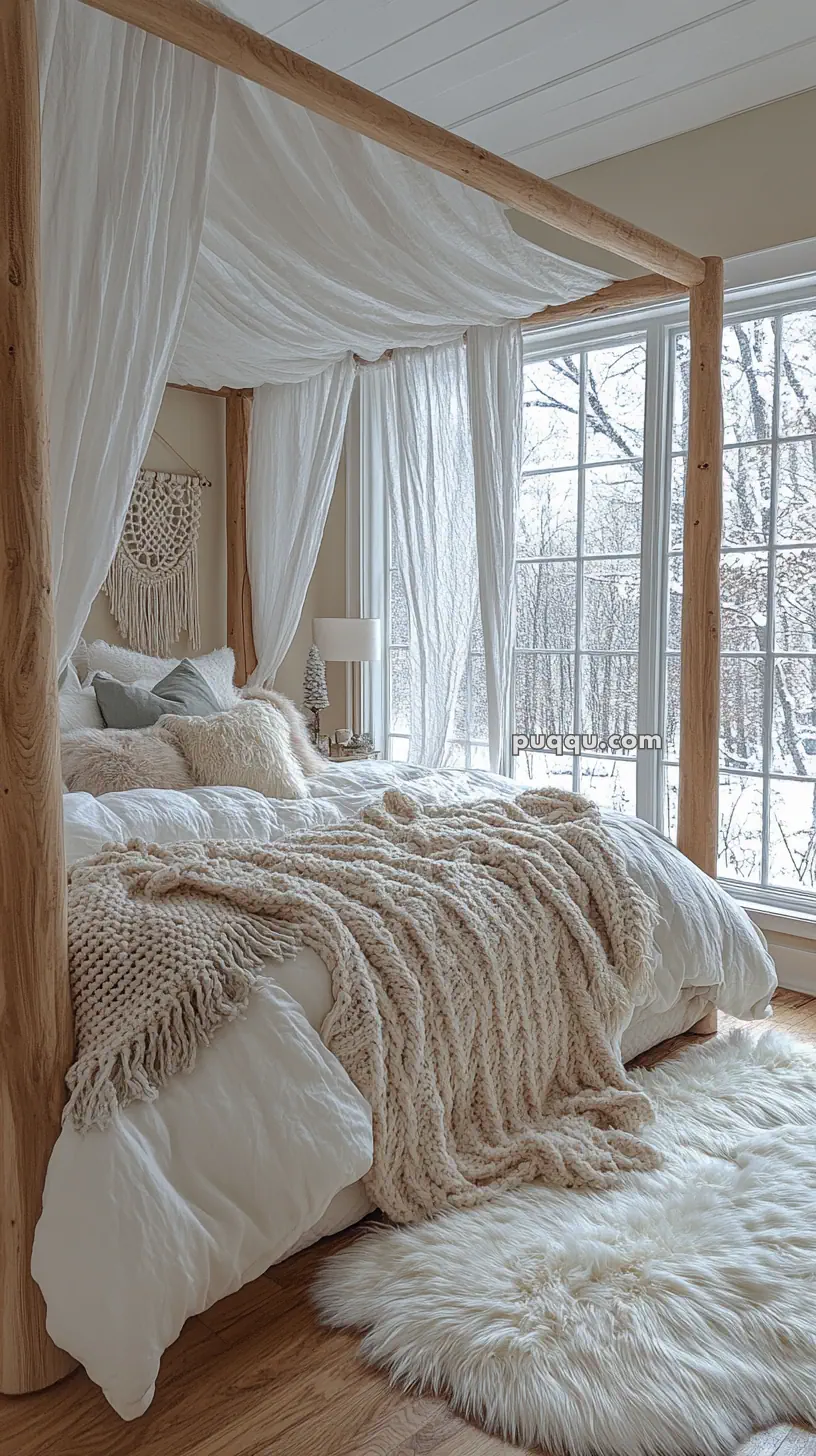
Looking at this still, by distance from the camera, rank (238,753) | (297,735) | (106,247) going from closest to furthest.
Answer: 1. (106,247)
2. (238,753)
3. (297,735)

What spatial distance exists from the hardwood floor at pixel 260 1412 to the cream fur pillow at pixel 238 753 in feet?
5.28

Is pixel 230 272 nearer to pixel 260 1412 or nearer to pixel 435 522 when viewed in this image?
pixel 435 522

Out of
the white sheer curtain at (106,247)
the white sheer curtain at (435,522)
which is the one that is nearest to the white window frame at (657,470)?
the white sheer curtain at (435,522)

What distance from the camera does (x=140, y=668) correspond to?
407 cm

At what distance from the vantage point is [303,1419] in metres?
1.66

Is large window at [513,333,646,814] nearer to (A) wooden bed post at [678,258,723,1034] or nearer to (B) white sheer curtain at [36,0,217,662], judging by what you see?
(A) wooden bed post at [678,258,723,1034]

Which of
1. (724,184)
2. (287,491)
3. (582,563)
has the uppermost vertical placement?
(724,184)

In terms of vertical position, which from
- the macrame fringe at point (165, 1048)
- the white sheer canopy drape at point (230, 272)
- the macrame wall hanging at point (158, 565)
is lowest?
the macrame fringe at point (165, 1048)

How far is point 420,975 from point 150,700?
171 centimetres

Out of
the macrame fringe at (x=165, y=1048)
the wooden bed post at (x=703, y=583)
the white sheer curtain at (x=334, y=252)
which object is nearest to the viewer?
the macrame fringe at (x=165, y=1048)

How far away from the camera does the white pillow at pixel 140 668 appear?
4.01m

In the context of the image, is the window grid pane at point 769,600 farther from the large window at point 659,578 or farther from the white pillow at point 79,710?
the white pillow at point 79,710

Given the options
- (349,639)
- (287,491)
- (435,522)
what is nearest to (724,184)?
(435,522)

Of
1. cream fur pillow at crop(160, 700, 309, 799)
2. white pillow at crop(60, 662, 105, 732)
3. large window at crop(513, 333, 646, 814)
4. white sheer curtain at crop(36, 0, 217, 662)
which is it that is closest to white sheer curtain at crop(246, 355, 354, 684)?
large window at crop(513, 333, 646, 814)
